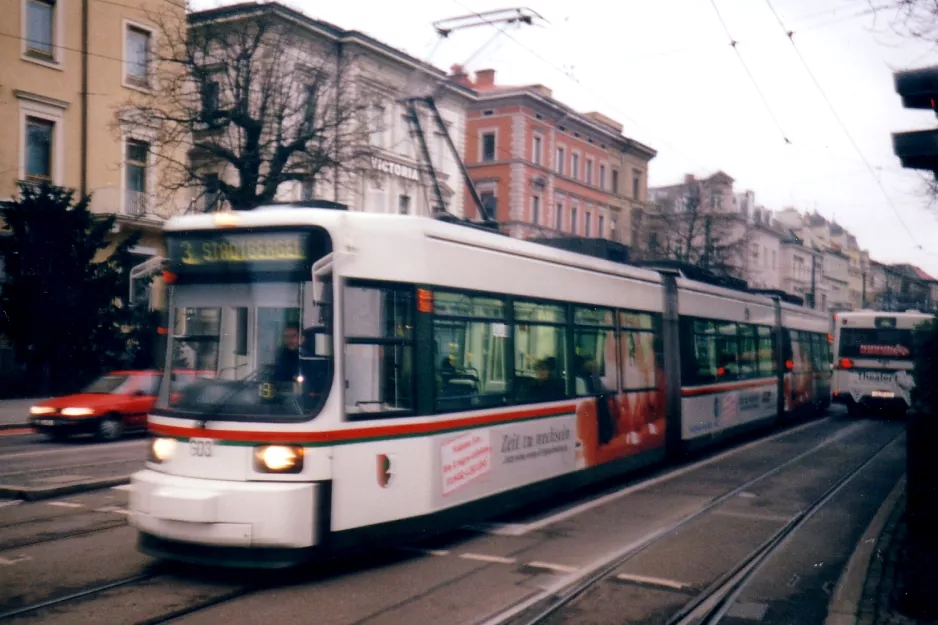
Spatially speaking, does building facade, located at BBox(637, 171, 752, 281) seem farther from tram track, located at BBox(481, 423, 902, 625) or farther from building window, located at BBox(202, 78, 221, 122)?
tram track, located at BBox(481, 423, 902, 625)

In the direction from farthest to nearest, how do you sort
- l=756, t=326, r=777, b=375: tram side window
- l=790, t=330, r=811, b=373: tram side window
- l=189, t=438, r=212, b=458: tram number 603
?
l=790, t=330, r=811, b=373: tram side window, l=756, t=326, r=777, b=375: tram side window, l=189, t=438, r=212, b=458: tram number 603

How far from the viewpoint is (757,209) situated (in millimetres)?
84312

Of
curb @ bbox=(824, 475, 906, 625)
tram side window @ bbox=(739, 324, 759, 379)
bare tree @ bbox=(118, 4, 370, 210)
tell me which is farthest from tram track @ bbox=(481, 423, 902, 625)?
bare tree @ bbox=(118, 4, 370, 210)

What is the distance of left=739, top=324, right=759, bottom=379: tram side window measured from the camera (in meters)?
18.2

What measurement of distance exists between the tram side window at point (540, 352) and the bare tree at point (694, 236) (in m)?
38.7

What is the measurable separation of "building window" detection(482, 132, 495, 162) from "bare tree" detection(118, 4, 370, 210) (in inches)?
957

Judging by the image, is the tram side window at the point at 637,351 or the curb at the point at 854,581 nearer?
the curb at the point at 854,581

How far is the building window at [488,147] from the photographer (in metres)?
52.5

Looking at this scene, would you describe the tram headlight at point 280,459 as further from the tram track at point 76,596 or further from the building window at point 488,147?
the building window at point 488,147

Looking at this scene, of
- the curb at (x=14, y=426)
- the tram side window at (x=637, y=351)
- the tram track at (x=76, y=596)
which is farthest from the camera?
the curb at (x=14, y=426)

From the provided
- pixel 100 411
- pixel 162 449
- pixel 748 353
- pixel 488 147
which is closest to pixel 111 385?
pixel 100 411

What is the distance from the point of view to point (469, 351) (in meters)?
8.72

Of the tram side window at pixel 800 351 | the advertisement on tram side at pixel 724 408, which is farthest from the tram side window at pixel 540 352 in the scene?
the tram side window at pixel 800 351

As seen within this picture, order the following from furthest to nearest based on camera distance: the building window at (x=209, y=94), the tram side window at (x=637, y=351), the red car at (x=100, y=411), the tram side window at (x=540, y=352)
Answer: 1. the building window at (x=209, y=94)
2. the red car at (x=100, y=411)
3. the tram side window at (x=637, y=351)
4. the tram side window at (x=540, y=352)
